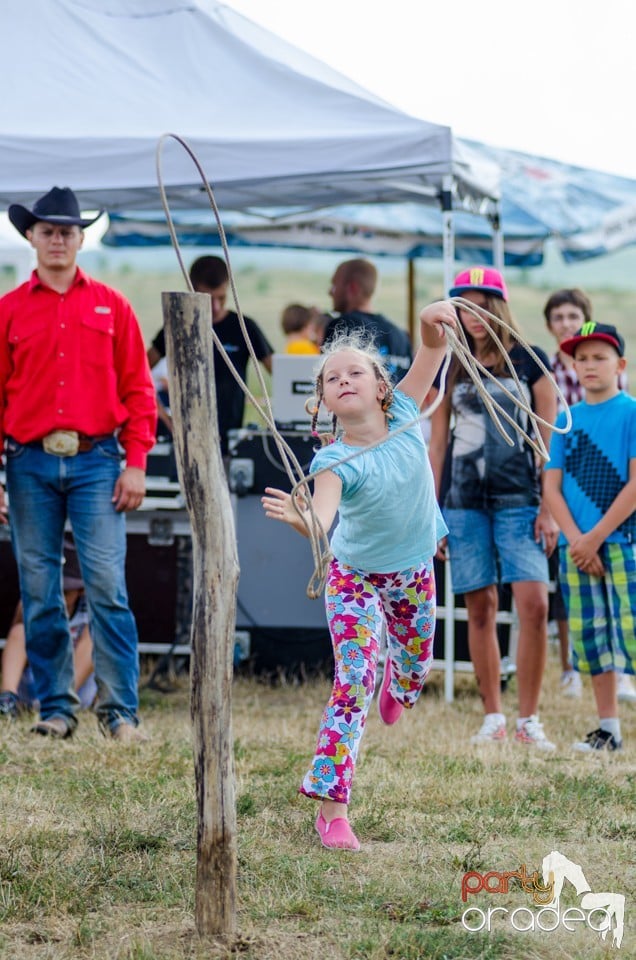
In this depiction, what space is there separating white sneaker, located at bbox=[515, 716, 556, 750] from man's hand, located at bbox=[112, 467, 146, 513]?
6.41 ft

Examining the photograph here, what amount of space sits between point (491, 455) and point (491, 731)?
121 centimetres

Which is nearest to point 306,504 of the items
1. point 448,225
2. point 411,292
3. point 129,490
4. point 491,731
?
point 129,490

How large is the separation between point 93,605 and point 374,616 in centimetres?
191

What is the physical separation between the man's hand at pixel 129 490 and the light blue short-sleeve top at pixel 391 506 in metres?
1.63

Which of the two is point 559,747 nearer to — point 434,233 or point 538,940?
point 538,940

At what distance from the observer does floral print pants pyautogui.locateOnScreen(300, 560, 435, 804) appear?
3883 mm

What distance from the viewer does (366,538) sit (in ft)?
13.2

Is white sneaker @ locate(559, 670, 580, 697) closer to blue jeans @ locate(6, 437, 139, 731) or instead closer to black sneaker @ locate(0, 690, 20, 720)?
blue jeans @ locate(6, 437, 139, 731)

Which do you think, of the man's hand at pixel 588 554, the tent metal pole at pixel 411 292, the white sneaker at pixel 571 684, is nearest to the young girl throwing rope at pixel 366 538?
the man's hand at pixel 588 554

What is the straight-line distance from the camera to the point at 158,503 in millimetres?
7027

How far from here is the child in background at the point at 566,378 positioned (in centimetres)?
715

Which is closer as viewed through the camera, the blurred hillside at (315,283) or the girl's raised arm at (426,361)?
the girl's raised arm at (426,361)

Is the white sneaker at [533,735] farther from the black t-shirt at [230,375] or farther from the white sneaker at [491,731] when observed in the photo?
the black t-shirt at [230,375]

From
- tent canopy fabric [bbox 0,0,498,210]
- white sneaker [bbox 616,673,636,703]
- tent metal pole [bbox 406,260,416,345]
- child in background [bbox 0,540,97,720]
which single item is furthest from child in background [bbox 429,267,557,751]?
tent metal pole [bbox 406,260,416,345]
